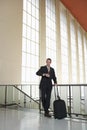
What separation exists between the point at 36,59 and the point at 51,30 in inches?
131

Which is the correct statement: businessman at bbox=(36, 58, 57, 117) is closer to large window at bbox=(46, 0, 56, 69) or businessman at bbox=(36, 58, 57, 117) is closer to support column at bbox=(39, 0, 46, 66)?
support column at bbox=(39, 0, 46, 66)

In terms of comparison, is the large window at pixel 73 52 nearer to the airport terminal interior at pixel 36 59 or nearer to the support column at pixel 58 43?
the airport terminal interior at pixel 36 59

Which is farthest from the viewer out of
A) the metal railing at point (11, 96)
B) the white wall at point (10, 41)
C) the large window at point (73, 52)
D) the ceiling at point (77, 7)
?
the large window at point (73, 52)

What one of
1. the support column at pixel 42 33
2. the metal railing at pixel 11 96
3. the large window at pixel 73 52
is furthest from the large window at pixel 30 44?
the large window at pixel 73 52

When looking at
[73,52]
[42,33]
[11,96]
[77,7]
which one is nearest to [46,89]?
[11,96]

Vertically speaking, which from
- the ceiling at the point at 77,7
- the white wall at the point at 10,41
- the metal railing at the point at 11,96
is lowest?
the metal railing at the point at 11,96

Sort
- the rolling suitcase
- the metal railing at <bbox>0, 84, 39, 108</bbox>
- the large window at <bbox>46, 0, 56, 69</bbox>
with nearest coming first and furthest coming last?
the rolling suitcase → the metal railing at <bbox>0, 84, 39, 108</bbox> → the large window at <bbox>46, 0, 56, 69</bbox>

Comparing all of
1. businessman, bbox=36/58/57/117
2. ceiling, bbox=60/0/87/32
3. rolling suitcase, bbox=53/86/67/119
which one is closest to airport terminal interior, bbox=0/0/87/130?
ceiling, bbox=60/0/87/32

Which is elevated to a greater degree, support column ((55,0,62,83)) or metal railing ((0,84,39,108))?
support column ((55,0,62,83))

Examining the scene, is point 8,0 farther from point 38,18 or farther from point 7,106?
point 7,106

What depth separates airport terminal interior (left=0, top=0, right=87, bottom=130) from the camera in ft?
14.5

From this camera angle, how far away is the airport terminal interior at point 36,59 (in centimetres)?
443

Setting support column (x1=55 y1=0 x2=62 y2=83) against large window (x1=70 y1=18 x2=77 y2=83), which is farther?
large window (x1=70 y1=18 x2=77 y2=83)

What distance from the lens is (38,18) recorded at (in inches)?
476
